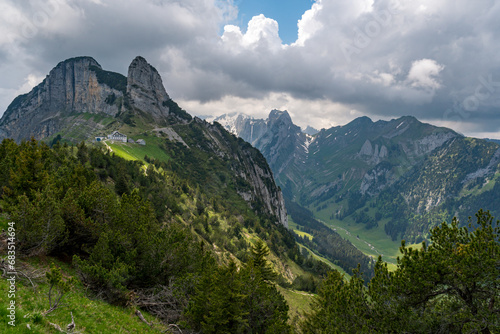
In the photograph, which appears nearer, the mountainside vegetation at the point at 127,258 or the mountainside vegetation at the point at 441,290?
the mountainside vegetation at the point at 441,290

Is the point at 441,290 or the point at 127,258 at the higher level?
the point at 441,290

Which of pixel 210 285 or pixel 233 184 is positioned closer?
pixel 210 285

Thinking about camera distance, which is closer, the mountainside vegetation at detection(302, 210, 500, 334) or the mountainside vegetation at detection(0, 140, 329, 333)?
the mountainside vegetation at detection(302, 210, 500, 334)

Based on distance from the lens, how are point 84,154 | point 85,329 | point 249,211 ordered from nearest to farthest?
point 85,329, point 84,154, point 249,211

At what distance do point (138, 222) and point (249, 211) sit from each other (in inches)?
5450

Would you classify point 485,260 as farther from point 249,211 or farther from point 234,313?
point 249,211

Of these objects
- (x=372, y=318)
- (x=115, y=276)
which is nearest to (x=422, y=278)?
(x=372, y=318)

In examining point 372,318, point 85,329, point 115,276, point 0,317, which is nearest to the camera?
point 0,317

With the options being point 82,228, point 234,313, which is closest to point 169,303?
point 234,313

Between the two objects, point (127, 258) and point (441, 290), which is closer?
point (441, 290)

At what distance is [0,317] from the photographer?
11.3 meters

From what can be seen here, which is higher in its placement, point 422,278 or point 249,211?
point 422,278

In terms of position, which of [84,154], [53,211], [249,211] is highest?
[84,154]

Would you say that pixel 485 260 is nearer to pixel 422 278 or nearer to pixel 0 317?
pixel 422 278
